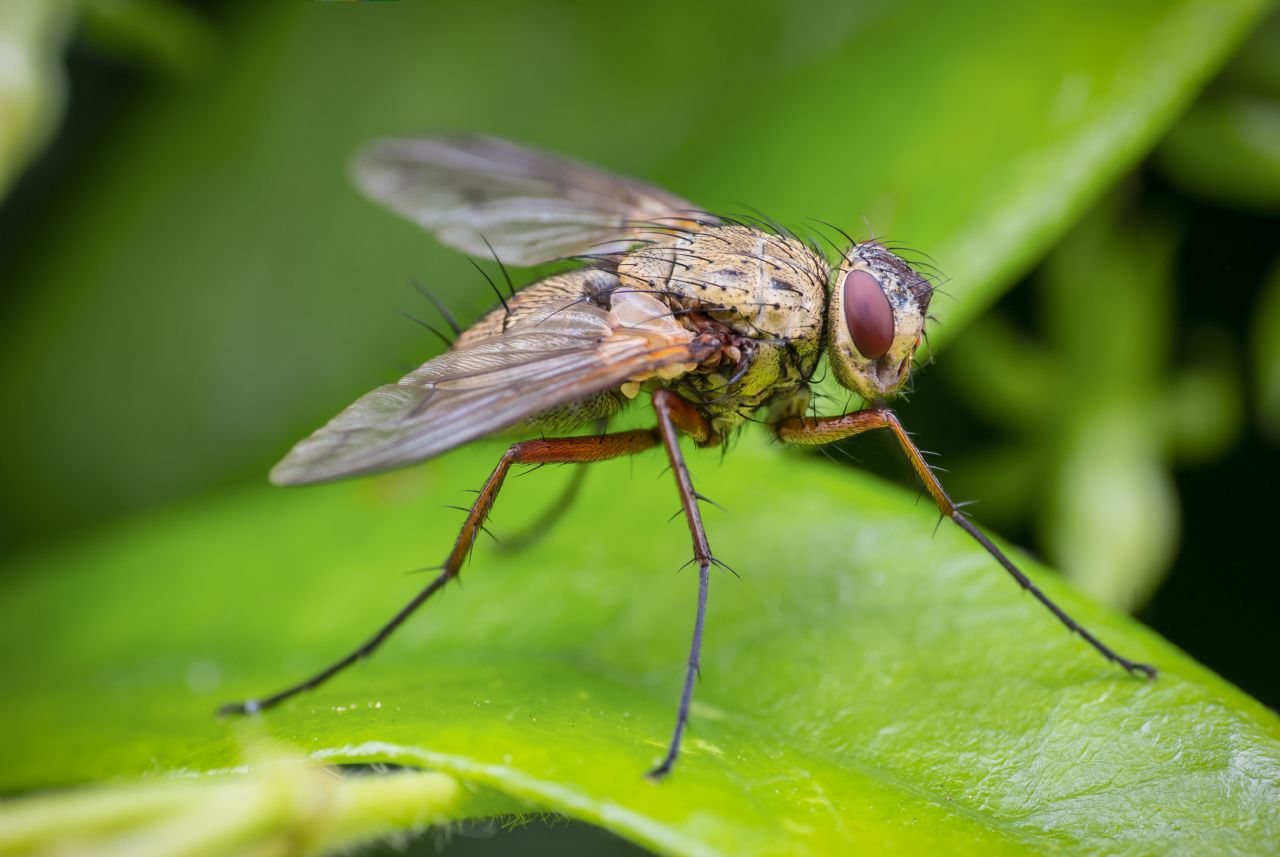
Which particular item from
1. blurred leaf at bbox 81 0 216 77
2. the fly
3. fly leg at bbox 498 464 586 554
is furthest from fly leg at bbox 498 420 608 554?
blurred leaf at bbox 81 0 216 77

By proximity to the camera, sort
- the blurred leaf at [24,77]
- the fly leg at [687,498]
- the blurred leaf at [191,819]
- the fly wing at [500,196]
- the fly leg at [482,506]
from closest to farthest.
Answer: the blurred leaf at [191,819], the fly leg at [687,498], the fly leg at [482,506], the blurred leaf at [24,77], the fly wing at [500,196]

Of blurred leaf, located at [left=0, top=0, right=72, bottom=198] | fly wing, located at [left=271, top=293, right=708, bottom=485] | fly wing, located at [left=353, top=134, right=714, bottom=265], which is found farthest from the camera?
fly wing, located at [left=353, top=134, right=714, bottom=265]

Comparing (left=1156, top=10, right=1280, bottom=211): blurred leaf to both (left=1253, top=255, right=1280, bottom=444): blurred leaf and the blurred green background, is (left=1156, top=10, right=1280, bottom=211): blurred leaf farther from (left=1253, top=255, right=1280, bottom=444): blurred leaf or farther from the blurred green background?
(left=1253, top=255, right=1280, bottom=444): blurred leaf

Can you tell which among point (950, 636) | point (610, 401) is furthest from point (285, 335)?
point (950, 636)

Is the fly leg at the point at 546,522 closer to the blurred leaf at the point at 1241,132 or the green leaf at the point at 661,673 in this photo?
the green leaf at the point at 661,673

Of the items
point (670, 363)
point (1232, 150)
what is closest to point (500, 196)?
point (670, 363)

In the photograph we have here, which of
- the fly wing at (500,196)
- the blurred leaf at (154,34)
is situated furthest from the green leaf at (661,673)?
the blurred leaf at (154,34)

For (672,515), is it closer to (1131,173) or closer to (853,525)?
(853,525)
